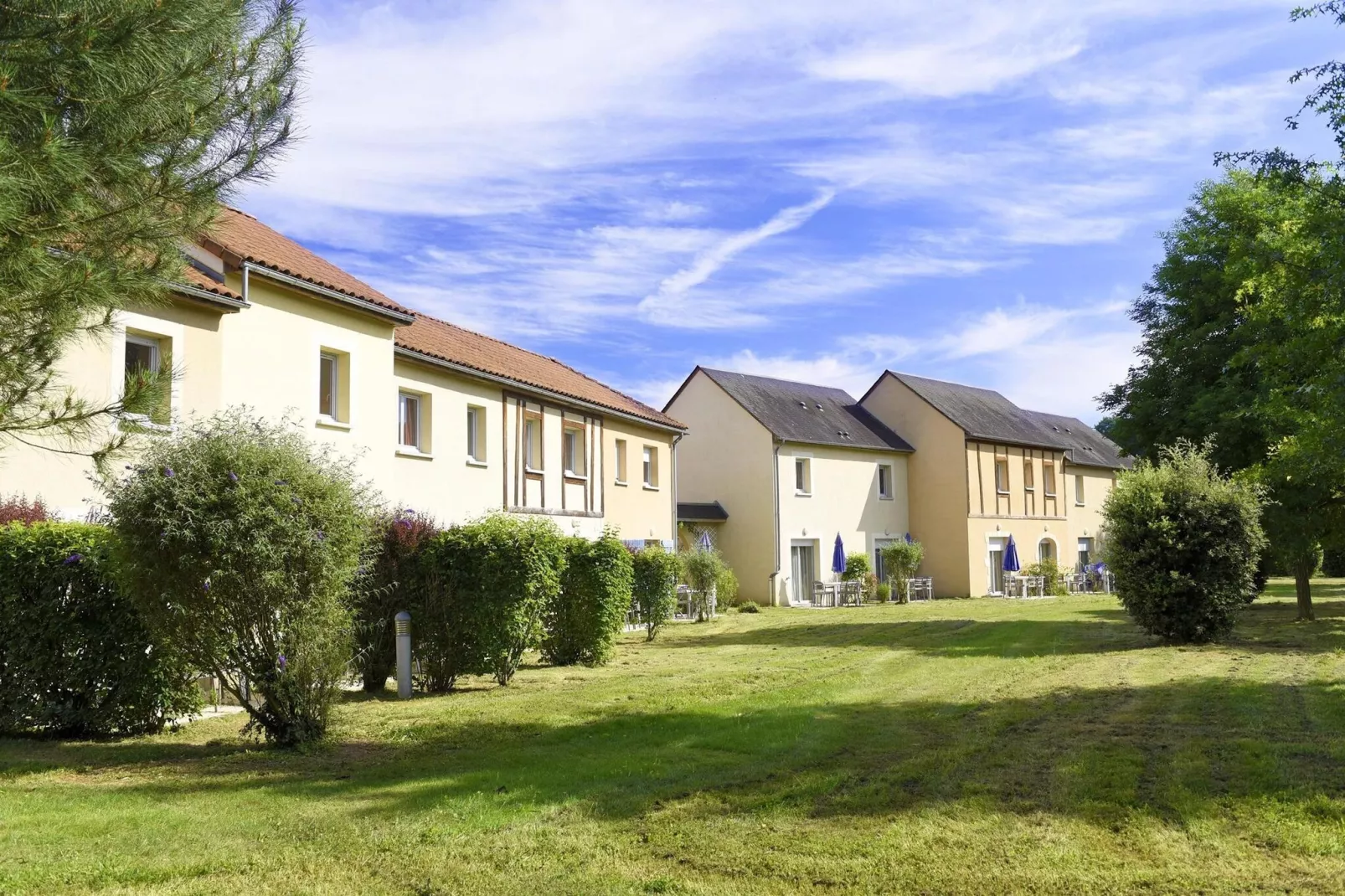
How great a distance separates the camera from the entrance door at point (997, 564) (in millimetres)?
40562

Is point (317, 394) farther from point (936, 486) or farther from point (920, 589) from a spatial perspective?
point (936, 486)

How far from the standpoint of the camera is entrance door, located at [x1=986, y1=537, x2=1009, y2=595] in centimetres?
4056

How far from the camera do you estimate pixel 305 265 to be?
15812mm

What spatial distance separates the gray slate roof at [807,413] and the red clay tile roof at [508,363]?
7655 mm

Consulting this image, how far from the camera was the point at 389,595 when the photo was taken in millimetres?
12781

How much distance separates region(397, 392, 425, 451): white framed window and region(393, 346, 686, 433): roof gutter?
725mm

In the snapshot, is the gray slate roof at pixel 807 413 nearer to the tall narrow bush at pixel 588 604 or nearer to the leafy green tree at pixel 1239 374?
the leafy green tree at pixel 1239 374

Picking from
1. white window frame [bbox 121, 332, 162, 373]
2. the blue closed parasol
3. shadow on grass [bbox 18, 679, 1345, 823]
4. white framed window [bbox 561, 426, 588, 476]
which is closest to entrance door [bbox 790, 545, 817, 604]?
the blue closed parasol

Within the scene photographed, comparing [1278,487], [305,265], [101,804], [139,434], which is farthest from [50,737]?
[1278,487]

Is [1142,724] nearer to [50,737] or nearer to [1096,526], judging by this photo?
[50,737]

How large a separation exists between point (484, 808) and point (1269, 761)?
536 cm

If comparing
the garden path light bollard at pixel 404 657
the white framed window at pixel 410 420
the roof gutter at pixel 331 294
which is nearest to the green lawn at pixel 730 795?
the garden path light bollard at pixel 404 657

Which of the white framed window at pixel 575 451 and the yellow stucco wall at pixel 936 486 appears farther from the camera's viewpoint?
the yellow stucco wall at pixel 936 486

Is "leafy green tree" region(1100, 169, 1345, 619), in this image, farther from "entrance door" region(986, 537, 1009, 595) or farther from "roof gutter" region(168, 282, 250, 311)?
"entrance door" region(986, 537, 1009, 595)
